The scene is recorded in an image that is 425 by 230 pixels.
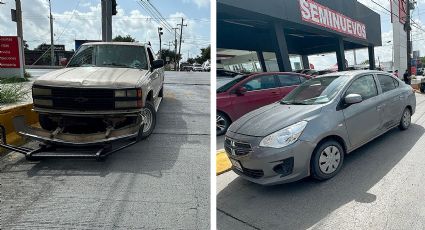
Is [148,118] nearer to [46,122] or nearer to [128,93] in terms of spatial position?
[128,93]

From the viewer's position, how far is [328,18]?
8062 mm

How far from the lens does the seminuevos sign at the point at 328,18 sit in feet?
22.1

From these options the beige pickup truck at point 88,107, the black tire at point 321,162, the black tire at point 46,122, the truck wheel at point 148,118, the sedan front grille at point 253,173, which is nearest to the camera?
the sedan front grille at point 253,173

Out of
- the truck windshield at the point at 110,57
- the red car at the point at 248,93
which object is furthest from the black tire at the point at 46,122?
the red car at the point at 248,93

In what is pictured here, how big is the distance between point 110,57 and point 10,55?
5576 millimetres

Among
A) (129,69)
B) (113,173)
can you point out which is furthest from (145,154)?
(129,69)

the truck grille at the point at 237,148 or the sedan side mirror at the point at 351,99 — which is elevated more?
the sedan side mirror at the point at 351,99

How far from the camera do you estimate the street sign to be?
27.3 feet

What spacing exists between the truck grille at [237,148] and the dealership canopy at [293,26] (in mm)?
752

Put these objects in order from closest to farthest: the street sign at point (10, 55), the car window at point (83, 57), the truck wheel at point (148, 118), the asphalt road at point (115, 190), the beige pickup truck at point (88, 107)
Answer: the asphalt road at point (115, 190), the beige pickup truck at point (88, 107), the truck wheel at point (148, 118), the car window at point (83, 57), the street sign at point (10, 55)

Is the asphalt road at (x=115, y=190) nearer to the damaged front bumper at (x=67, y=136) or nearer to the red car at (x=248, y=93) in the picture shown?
the damaged front bumper at (x=67, y=136)

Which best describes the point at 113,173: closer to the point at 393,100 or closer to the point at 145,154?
the point at 145,154

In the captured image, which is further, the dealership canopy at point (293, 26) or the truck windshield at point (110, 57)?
Result: the truck windshield at point (110, 57)

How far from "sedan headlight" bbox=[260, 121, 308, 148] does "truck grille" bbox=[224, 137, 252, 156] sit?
4.7 inches
